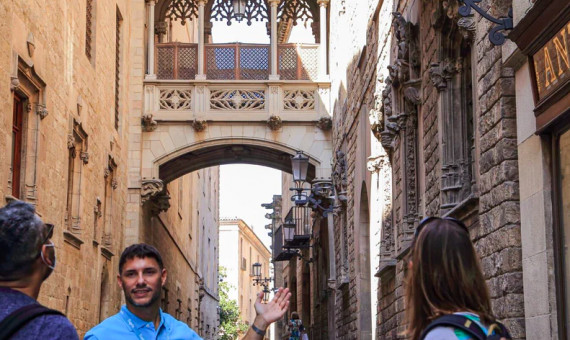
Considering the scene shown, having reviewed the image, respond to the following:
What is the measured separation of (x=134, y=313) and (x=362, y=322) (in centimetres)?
1556

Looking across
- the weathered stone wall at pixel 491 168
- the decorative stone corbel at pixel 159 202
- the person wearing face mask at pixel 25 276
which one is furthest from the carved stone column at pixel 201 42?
the person wearing face mask at pixel 25 276

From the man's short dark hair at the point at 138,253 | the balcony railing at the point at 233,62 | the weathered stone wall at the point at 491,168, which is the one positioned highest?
the balcony railing at the point at 233,62

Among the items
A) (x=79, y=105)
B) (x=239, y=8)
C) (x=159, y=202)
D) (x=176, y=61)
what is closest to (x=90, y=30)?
(x=79, y=105)

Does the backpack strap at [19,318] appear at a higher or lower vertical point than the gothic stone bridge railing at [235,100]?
lower

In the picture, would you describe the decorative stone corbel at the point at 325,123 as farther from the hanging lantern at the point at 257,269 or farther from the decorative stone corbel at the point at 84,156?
the hanging lantern at the point at 257,269

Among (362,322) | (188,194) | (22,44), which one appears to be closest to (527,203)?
(22,44)

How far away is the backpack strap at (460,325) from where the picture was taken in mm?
2961

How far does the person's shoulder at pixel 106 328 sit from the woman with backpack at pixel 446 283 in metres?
1.75

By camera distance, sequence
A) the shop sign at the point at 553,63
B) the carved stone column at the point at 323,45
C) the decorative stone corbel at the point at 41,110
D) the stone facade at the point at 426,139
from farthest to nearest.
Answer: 1. the carved stone column at the point at 323,45
2. the decorative stone corbel at the point at 41,110
3. the stone facade at the point at 426,139
4. the shop sign at the point at 553,63

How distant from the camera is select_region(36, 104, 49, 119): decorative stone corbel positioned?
16.7 m

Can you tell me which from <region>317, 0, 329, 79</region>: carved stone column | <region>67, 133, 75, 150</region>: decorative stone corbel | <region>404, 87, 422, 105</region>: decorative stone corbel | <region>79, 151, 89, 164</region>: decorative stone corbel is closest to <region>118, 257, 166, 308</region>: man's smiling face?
<region>404, 87, 422, 105</region>: decorative stone corbel

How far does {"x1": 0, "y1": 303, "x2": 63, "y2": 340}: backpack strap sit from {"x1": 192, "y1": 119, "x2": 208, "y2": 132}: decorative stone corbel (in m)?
22.6

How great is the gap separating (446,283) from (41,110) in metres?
14.4

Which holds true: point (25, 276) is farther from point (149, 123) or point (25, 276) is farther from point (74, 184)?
point (149, 123)
